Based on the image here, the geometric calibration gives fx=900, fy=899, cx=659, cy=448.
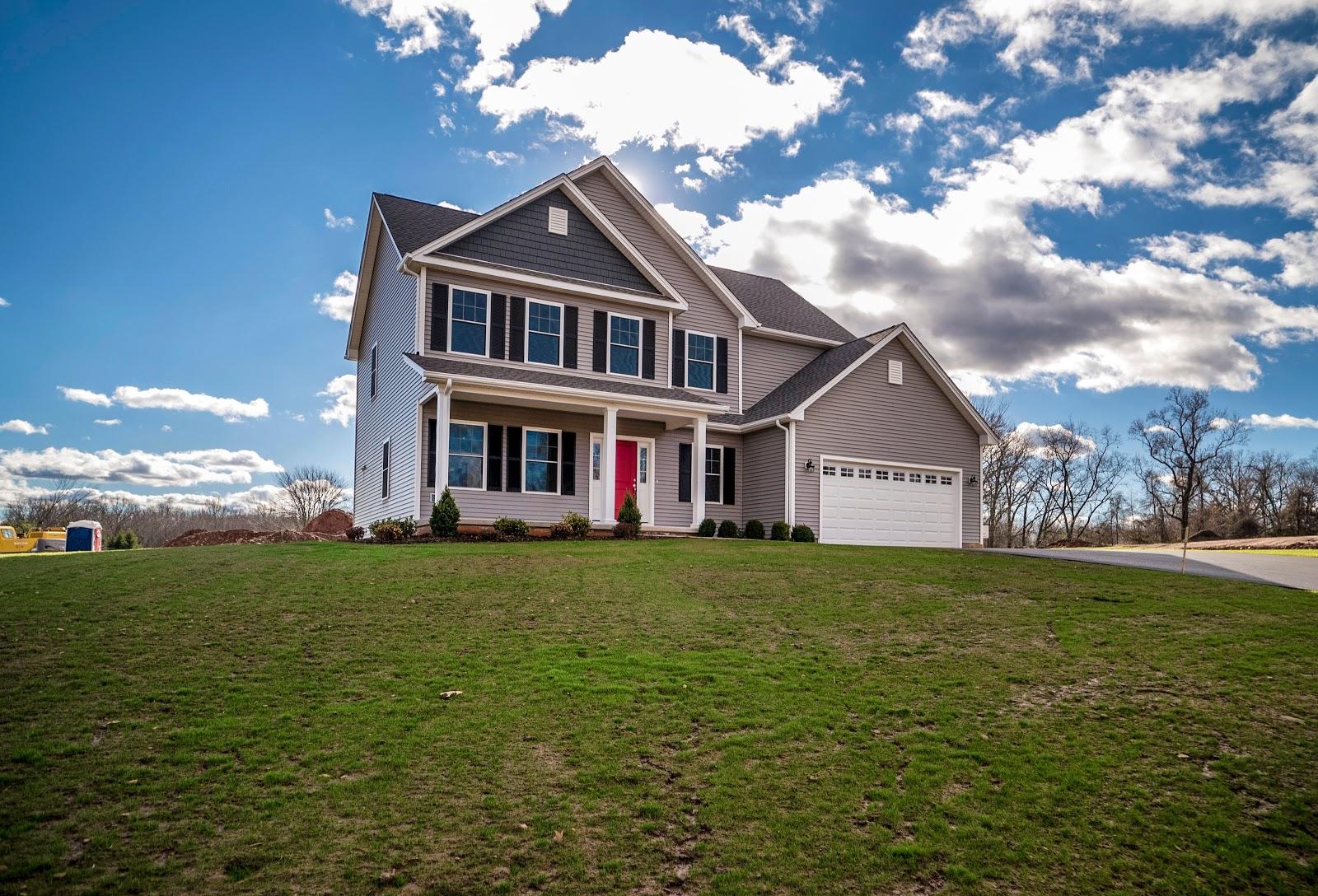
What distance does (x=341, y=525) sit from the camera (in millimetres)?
30641

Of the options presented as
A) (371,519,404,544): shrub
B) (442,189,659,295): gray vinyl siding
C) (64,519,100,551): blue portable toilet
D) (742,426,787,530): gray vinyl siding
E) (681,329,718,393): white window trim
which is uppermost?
(442,189,659,295): gray vinyl siding

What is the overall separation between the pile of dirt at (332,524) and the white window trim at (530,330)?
41.3ft

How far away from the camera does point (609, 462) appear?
1997 centimetres

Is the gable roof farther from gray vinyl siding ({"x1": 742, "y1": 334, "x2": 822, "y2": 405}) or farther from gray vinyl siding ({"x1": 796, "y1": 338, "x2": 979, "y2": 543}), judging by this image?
gray vinyl siding ({"x1": 796, "y1": 338, "x2": 979, "y2": 543})

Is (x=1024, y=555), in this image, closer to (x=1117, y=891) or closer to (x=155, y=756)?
(x=1117, y=891)

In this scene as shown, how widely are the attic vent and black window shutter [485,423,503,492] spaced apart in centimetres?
499

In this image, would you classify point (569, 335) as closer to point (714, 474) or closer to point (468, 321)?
point (468, 321)

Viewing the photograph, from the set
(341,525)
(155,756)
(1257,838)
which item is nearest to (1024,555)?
(1257,838)

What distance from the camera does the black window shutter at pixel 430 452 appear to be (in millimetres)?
19156

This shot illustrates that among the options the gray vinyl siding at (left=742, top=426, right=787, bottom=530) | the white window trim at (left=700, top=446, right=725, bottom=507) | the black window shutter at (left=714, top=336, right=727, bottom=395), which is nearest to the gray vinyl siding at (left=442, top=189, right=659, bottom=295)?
the black window shutter at (left=714, top=336, right=727, bottom=395)

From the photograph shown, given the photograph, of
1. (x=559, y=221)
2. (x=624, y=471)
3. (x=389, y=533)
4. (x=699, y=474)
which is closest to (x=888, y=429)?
(x=699, y=474)

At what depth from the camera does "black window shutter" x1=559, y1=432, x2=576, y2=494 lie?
20828 millimetres

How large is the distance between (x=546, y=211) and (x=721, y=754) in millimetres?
16585

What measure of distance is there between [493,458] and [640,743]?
13.3 metres
